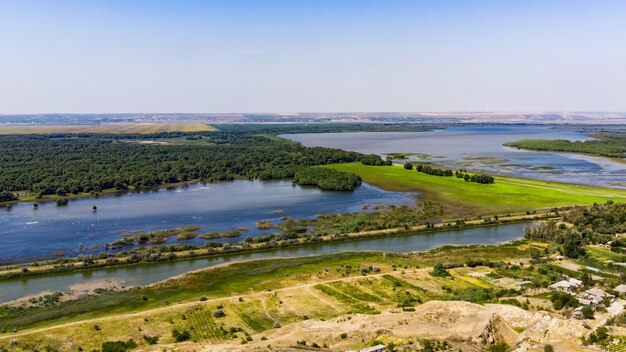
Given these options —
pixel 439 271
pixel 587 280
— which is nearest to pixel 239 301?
pixel 439 271

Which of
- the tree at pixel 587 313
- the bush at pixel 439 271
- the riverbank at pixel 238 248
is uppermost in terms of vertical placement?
the tree at pixel 587 313

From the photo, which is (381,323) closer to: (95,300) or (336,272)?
(336,272)

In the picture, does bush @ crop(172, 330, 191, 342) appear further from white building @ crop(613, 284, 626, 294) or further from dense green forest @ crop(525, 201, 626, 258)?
dense green forest @ crop(525, 201, 626, 258)

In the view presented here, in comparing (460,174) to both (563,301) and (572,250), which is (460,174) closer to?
(572,250)

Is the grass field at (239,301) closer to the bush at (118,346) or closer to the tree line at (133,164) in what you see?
the bush at (118,346)

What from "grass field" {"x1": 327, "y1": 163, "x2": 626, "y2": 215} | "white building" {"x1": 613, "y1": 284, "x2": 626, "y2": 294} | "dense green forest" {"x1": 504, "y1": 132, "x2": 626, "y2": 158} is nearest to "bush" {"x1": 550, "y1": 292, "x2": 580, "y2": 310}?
"white building" {"x1": 613, "y1": 284, "x2": 626, "y2": 294}

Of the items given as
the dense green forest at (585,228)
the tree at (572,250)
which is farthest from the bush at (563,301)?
the dense green forest at (585,228)
